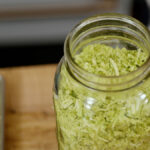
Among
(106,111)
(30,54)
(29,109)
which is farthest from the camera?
(30,54)

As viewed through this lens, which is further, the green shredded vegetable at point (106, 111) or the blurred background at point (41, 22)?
the blurred background at point (41, 22)

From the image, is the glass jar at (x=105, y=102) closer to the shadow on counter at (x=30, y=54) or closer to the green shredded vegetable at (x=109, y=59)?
the green shredded vegetable at (x=109, y=59)

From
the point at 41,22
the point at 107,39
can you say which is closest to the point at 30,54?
the point at 41,22

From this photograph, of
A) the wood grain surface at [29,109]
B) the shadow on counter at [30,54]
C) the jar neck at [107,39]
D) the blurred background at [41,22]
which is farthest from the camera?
the shadow on counter at [30,54]

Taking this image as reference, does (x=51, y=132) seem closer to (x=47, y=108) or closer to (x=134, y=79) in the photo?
(x=47, y=108)

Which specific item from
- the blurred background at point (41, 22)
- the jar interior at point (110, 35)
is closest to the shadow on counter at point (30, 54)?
the blurred background at point (41, 22)

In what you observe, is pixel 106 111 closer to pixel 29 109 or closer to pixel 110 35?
pixel 110 35

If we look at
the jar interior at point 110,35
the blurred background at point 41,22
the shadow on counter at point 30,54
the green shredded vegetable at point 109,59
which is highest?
the jar interior at point 110,35
